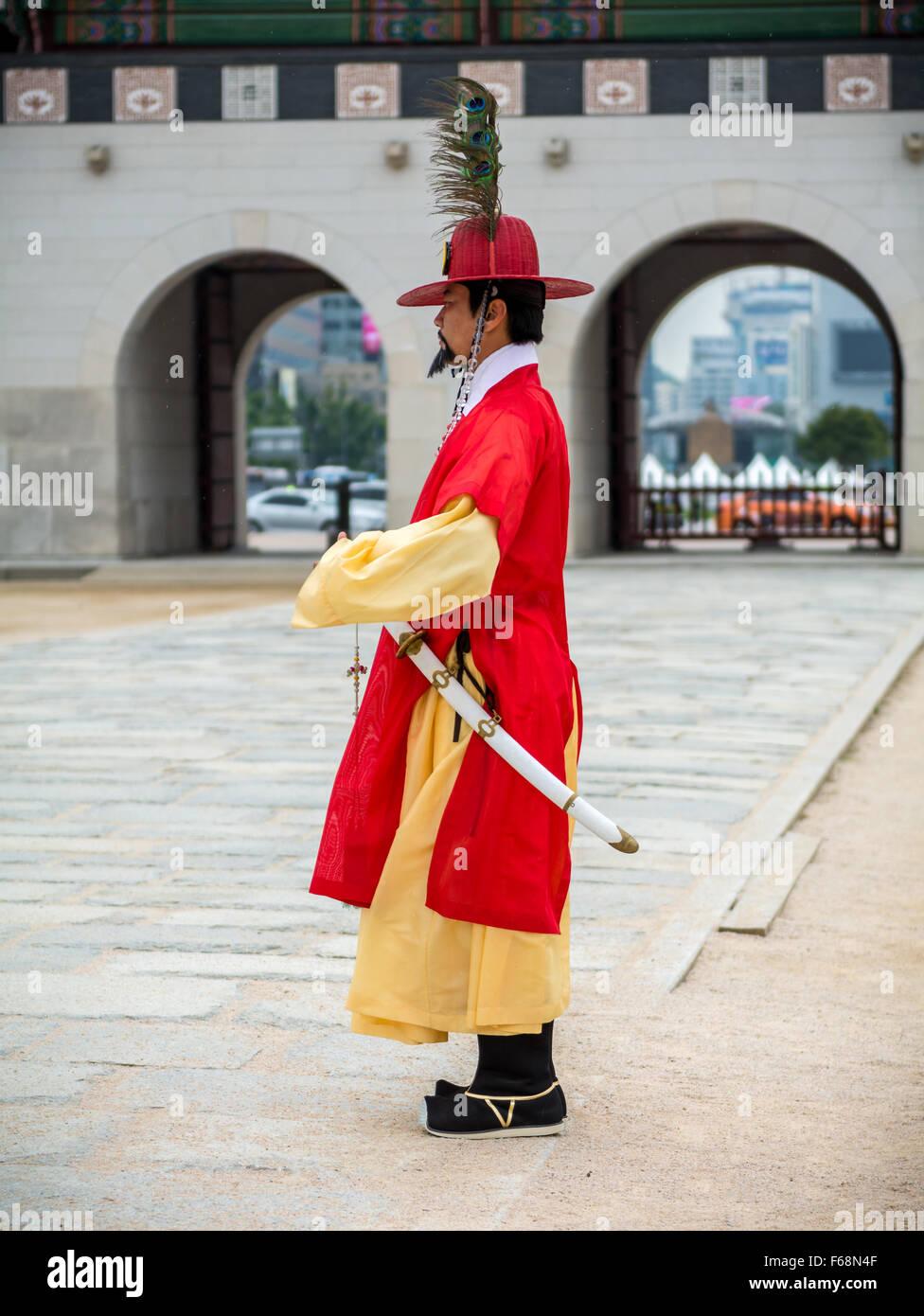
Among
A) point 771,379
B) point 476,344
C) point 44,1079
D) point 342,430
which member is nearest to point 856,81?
point 476,344

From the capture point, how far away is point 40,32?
2039cm

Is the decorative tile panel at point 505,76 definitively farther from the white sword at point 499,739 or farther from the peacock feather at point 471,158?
the white sword at point 499,739

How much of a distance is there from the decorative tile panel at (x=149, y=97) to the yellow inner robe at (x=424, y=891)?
17928 mm

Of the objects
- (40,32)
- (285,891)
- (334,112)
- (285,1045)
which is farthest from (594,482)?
(285,1045)

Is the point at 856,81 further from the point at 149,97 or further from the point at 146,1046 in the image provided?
the point at 146,1046

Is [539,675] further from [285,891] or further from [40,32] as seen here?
[40,32]

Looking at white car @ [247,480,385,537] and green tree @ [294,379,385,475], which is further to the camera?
green tree @ [294,379,385,475]

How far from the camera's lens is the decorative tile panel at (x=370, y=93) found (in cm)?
1973

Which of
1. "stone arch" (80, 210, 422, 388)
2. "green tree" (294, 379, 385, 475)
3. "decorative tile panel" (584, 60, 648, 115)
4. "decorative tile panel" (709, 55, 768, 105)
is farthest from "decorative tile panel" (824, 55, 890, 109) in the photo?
"green tree" (294, 379, 385, 475)

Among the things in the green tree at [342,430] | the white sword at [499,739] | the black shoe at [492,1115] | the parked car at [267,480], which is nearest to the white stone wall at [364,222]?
the white sword at [499,739]

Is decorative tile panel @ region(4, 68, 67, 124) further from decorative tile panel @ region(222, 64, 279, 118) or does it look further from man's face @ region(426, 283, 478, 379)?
man's face @ region(426, 283, 478, 379)

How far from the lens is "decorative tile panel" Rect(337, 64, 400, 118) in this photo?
1973 cm

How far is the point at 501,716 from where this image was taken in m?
3.43

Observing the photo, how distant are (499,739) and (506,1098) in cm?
74
